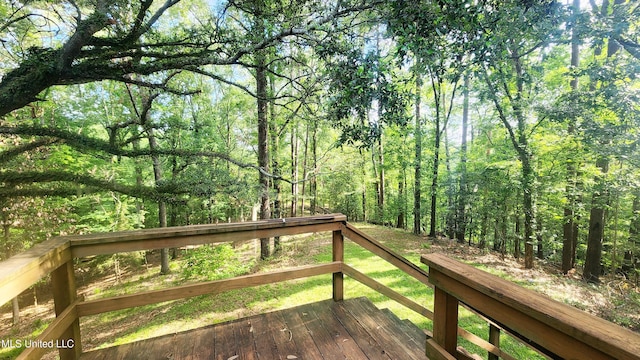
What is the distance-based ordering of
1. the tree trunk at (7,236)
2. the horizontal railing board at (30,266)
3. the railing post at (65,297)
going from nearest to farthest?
the horizontal railing board at (30,266) < the railing post at (65,297) < the tree trunk at (7,236)

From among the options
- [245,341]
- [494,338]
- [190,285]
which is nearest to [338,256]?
[245,341]

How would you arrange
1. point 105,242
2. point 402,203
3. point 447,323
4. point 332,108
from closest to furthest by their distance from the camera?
point 447,323 → point 105,242 → point 332,108 → point 402,203

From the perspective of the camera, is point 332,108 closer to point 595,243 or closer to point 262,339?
point 262,339

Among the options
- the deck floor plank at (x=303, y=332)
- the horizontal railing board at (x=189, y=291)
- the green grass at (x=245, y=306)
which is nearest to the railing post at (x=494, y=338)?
the horizontal railing board at (x=189, y=291)

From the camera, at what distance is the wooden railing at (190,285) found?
3.98ft

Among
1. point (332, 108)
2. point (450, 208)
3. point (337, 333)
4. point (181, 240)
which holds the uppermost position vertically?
point (332, 108)

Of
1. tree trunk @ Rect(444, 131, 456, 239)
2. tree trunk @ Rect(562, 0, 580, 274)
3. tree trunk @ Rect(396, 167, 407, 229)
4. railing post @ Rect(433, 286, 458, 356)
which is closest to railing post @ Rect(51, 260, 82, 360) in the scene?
railing post @ Rect(433, 286, 458, 356)

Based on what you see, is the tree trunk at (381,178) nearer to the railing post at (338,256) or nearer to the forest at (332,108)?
the forest at (332,108)

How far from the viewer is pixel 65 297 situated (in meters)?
1.75

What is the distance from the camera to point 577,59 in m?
8.20

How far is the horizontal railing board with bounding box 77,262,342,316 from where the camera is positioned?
1876mm

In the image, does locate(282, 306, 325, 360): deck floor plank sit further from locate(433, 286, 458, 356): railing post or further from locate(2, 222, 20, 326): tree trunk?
locate(2, 222, 20, 326): tree trunk

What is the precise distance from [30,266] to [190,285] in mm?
990

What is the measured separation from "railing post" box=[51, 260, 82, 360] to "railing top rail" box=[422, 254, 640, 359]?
2403mm
